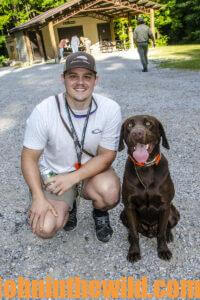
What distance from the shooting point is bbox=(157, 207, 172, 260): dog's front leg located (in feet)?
9.92

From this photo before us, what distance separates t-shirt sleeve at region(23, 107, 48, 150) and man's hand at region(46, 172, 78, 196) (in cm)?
35

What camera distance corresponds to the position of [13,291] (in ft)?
9.60

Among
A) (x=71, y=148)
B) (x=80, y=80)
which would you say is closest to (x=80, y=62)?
(x=80, y=80)

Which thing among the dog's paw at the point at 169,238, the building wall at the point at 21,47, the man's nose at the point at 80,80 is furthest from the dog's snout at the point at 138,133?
the building wall at the point at 21,47

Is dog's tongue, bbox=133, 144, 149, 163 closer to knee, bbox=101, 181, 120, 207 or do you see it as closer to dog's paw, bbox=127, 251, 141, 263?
knee, bbox=101, 181, 120, 207

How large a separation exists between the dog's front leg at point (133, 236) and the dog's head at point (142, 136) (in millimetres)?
554

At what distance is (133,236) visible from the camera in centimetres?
316

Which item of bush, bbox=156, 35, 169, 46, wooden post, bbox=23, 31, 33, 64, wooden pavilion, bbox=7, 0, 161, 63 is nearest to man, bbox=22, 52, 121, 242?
wooden pavilion, bbox=7, 0, 161, 63

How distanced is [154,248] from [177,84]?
8.53 m

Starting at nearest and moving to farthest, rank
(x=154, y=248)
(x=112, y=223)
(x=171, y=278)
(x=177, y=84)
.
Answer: (x=171, y=278), (x=154, y=248), (x=112, y=223), (x=177, y=84)

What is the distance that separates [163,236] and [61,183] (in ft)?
3.54

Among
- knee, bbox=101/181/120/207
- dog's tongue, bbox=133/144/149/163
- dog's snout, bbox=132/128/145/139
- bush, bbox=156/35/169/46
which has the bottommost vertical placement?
bush, bbox=156/35/169/46

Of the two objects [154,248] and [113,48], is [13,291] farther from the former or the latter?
[113,48]

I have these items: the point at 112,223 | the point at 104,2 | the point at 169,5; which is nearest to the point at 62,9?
the point at 104,2
